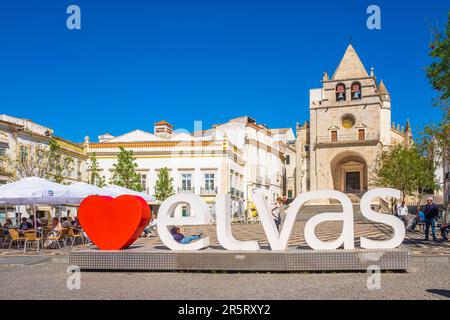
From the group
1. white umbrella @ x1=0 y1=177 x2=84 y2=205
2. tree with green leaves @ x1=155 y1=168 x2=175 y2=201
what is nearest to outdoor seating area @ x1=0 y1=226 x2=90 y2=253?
white umbrella @ x1=0 y1=177 x2=84 y2=205

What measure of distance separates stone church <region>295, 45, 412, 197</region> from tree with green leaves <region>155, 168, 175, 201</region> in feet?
63.2

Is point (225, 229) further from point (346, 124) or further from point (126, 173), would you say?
point (346, 124)

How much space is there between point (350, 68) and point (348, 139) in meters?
8.17

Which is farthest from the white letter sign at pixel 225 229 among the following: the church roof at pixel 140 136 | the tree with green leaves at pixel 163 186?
the church roof at pixel 140 136

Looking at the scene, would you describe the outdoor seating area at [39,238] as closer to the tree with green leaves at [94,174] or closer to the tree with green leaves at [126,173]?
the tree with green leaves at [126,173]

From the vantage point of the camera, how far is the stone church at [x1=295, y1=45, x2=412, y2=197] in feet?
191

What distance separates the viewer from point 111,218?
11664 millimetres

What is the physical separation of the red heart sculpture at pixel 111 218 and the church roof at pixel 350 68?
51.6m

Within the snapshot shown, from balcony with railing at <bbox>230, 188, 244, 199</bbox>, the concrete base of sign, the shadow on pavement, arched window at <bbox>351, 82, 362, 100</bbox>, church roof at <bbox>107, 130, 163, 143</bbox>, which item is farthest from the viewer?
arched window at <bbox>351, 82, 362, 100</bbox>

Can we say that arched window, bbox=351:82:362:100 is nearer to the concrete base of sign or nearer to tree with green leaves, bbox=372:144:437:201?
tree with green leaves, bbox=372:144:437:201

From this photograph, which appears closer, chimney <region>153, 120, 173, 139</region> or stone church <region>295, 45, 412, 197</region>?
chimney <region>153, 120, 173, 139</region>

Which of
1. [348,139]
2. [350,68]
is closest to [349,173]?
[348,139]

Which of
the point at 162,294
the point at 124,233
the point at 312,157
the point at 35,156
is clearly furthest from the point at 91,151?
the point at 162,294

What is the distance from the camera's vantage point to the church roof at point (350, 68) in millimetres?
59731
